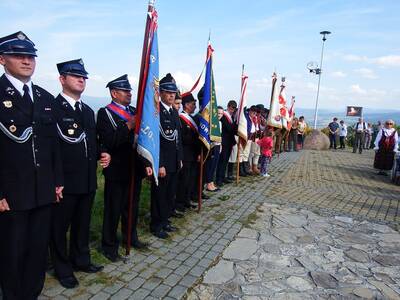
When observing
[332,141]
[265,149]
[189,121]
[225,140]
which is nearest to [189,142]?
[189,121]

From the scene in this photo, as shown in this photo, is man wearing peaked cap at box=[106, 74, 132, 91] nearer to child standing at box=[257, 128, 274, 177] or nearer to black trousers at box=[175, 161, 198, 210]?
black trousers at box=[175, 161, 198, 210]

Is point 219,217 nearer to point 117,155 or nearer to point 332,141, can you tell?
point 117,155

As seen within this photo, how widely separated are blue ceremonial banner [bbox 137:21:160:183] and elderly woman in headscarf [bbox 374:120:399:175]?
10.1 m

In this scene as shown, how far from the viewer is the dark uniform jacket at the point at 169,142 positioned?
481 cm

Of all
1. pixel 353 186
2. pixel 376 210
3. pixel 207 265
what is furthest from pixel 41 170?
pixel 353 186

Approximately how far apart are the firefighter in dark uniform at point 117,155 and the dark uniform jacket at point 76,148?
0.23m

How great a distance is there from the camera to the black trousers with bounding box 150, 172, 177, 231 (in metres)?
4.87

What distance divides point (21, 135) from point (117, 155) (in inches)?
55.7

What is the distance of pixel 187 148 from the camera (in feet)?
19.6

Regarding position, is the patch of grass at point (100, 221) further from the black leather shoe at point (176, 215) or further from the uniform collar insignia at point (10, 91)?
the uniform collar insignia at point (10, 91)

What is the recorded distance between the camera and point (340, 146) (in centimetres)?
2133

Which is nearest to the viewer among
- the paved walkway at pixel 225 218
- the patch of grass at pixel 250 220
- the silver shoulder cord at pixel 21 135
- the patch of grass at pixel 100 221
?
the silver shoulder cord at pixel 21 135

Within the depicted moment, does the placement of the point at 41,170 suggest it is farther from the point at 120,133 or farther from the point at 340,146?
the point at 340,146

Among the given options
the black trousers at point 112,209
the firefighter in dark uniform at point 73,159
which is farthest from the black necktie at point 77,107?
the black trousers at point 112,209
